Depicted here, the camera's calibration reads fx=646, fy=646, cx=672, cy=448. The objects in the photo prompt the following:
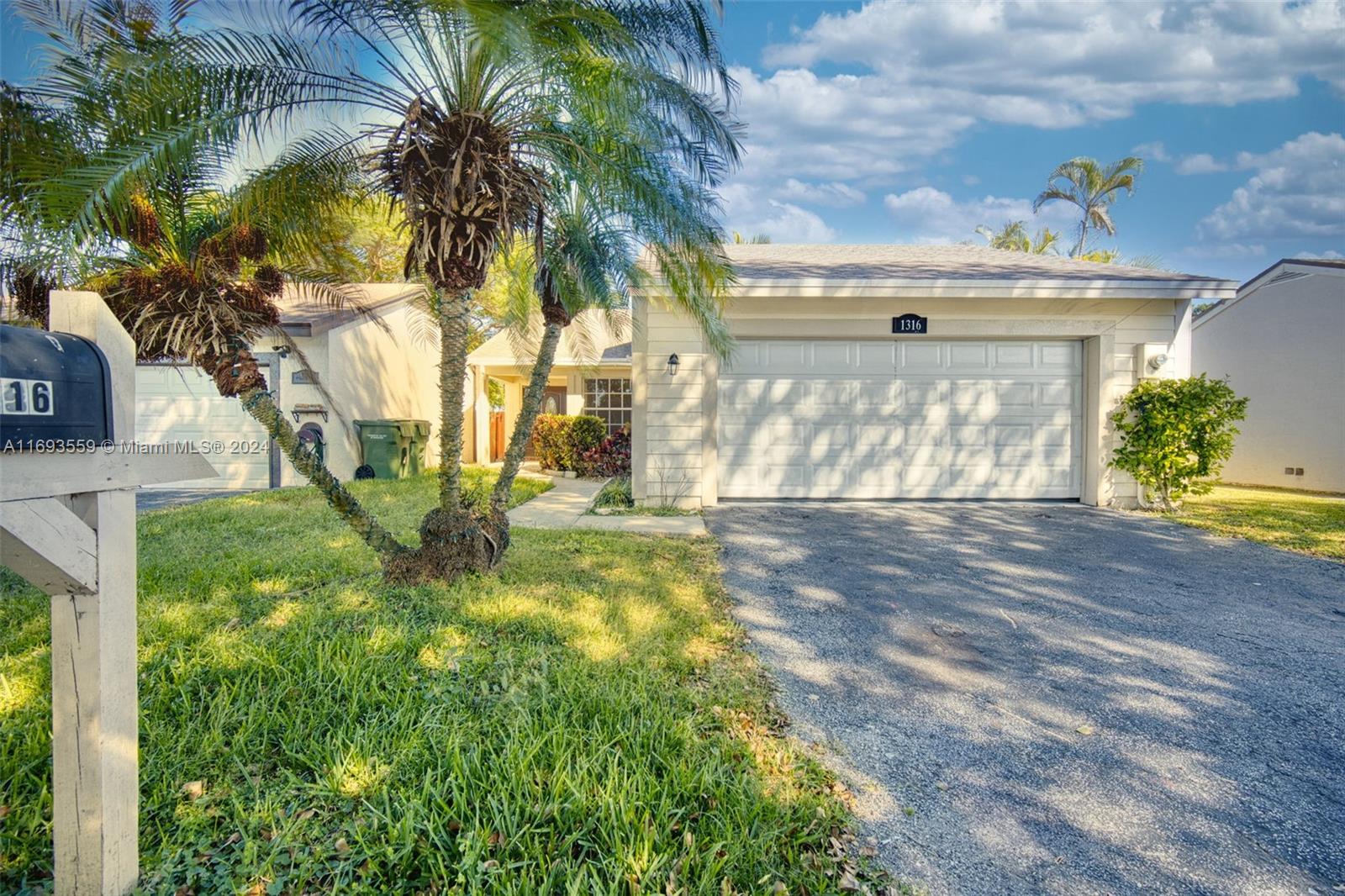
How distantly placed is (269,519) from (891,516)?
288 inches

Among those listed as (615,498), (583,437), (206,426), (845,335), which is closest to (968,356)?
(845,335)

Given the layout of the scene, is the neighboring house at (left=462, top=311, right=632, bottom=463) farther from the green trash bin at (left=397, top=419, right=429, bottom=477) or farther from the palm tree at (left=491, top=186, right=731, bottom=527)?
the palm tree at (left=491, top=186, right=731, bottom=527)

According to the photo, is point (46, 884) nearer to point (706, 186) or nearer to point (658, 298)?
point (706, 186)

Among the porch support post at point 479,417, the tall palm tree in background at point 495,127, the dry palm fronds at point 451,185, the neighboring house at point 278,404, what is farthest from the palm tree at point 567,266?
the porch support post at point 479,417

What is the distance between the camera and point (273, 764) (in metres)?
2.34

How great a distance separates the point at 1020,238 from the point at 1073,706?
24984 mm

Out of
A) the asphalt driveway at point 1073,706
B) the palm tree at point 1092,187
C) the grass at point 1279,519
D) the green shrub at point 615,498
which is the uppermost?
the palm tree at point 1092,187

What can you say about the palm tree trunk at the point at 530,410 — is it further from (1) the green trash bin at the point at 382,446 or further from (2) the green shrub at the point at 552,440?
(2) the green shrub at the point at 552,440

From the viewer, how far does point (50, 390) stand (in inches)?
54.4

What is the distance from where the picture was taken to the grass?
663 cm

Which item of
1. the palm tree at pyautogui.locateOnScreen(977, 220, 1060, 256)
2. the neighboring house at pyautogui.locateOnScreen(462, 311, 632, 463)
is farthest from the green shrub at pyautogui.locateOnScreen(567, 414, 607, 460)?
the palm tree at pyautogui.locateOnScreen(977, 220, 1060, 256)

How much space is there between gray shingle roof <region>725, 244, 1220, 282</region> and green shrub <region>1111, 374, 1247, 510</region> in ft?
→ 4.71

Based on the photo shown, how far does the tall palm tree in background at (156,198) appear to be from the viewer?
141 inches

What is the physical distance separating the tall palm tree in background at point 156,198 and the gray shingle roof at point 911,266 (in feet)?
18.2
